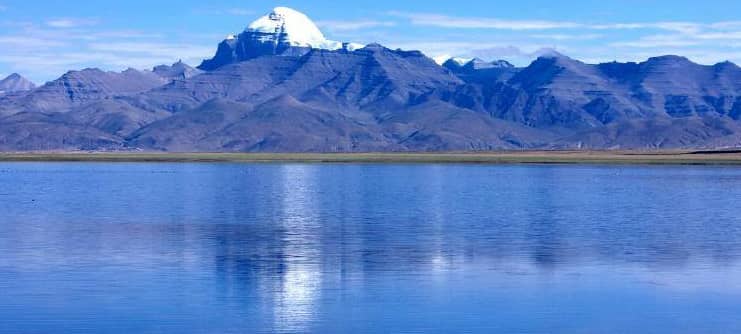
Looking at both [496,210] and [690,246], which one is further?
[496,210]

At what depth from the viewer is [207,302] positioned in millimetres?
34562

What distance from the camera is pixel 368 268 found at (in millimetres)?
42281

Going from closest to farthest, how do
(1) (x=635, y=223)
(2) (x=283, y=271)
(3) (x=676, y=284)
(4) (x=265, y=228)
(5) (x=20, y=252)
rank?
(3) (x=676, y=284), (2) (x=283, y=271), (5) (x=20, y=252), (4) (x=265, y=228), (1) (x=635, y=223)

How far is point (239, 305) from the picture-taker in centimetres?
3416

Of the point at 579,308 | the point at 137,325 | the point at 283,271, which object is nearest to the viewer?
the point at 137,325

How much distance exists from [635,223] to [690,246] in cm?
1324

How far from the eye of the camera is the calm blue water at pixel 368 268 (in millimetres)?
32062

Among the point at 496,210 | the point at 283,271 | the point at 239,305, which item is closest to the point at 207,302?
the point at 239,305

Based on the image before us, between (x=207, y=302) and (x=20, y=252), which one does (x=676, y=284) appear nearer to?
(x=207, y=302)

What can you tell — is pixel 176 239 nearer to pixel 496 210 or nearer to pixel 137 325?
pixel 137 325

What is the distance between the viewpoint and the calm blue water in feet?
105

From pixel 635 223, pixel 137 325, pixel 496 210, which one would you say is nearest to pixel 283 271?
pixel 137 325

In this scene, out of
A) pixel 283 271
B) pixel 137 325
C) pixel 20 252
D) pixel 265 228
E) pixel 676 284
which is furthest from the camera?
pixel 265 228

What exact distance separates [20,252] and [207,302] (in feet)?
51.0
